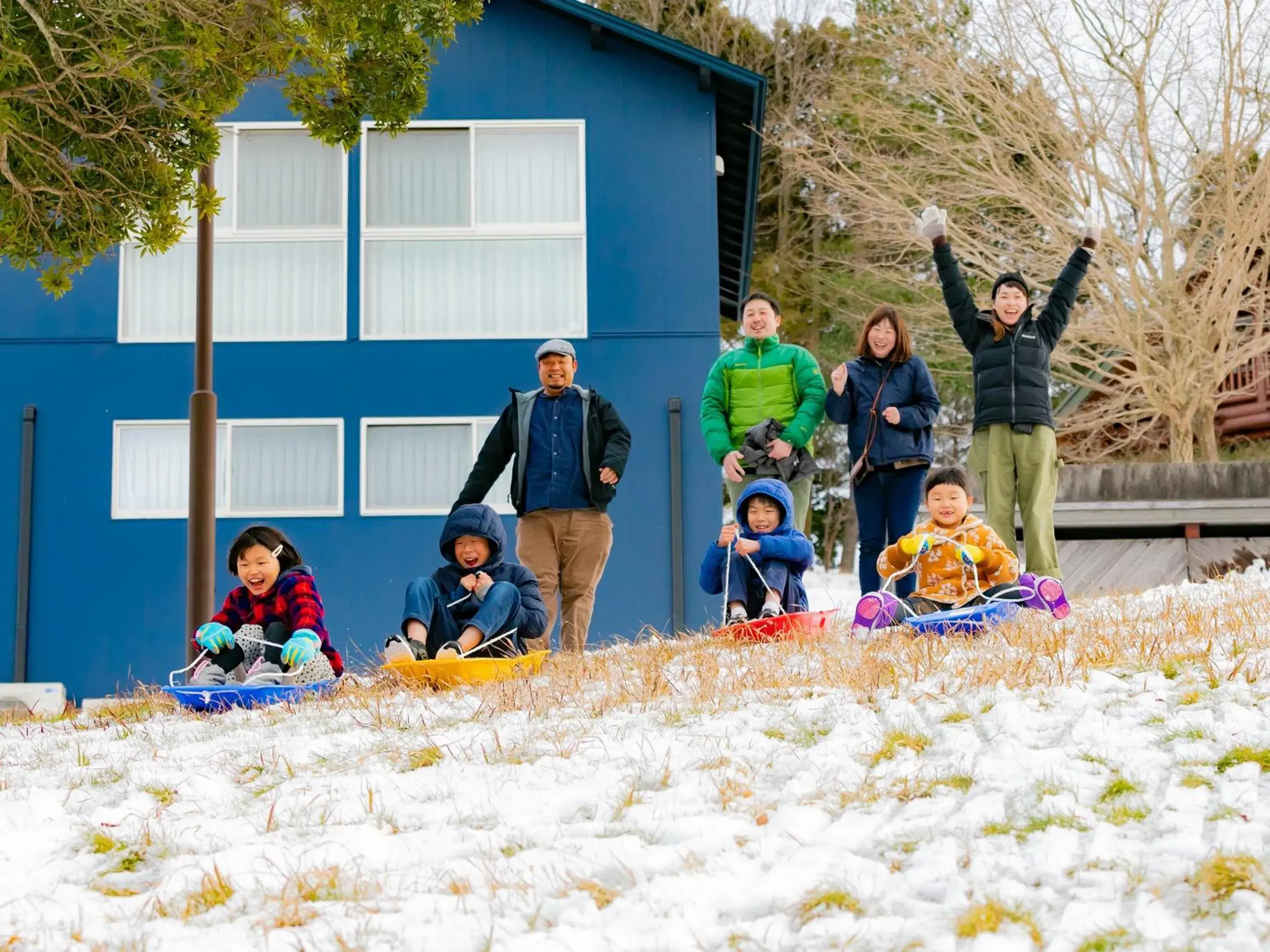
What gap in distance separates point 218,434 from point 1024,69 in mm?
10286

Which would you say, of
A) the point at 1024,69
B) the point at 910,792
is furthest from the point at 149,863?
the point at 1024,69

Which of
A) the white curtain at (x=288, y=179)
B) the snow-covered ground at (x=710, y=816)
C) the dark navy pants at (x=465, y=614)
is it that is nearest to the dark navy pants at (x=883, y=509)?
the dark navy pants at (x=465, y=614)

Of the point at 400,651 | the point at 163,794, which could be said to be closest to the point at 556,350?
the point at 400,651

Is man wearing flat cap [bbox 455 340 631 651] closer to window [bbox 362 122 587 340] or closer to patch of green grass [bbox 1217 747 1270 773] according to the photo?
window [bbox 362 122 587 340]

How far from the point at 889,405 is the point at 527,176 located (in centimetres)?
597

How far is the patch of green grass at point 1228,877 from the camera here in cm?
347

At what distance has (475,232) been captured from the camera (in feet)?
44.8

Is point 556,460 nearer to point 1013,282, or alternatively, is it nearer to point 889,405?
point 889,405

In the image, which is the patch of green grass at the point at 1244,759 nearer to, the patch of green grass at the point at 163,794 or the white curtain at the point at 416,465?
the patch of green grass at the point at 163,794

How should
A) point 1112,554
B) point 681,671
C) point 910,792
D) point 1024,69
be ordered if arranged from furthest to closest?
point 1024,69, point 1112,554, point 681,671, point 910,792

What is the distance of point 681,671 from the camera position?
22.0 ft

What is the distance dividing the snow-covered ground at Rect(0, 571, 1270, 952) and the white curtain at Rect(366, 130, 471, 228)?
321 inches

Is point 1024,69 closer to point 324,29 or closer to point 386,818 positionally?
point 324,29

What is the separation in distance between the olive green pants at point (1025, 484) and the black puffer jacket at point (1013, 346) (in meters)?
0.12
